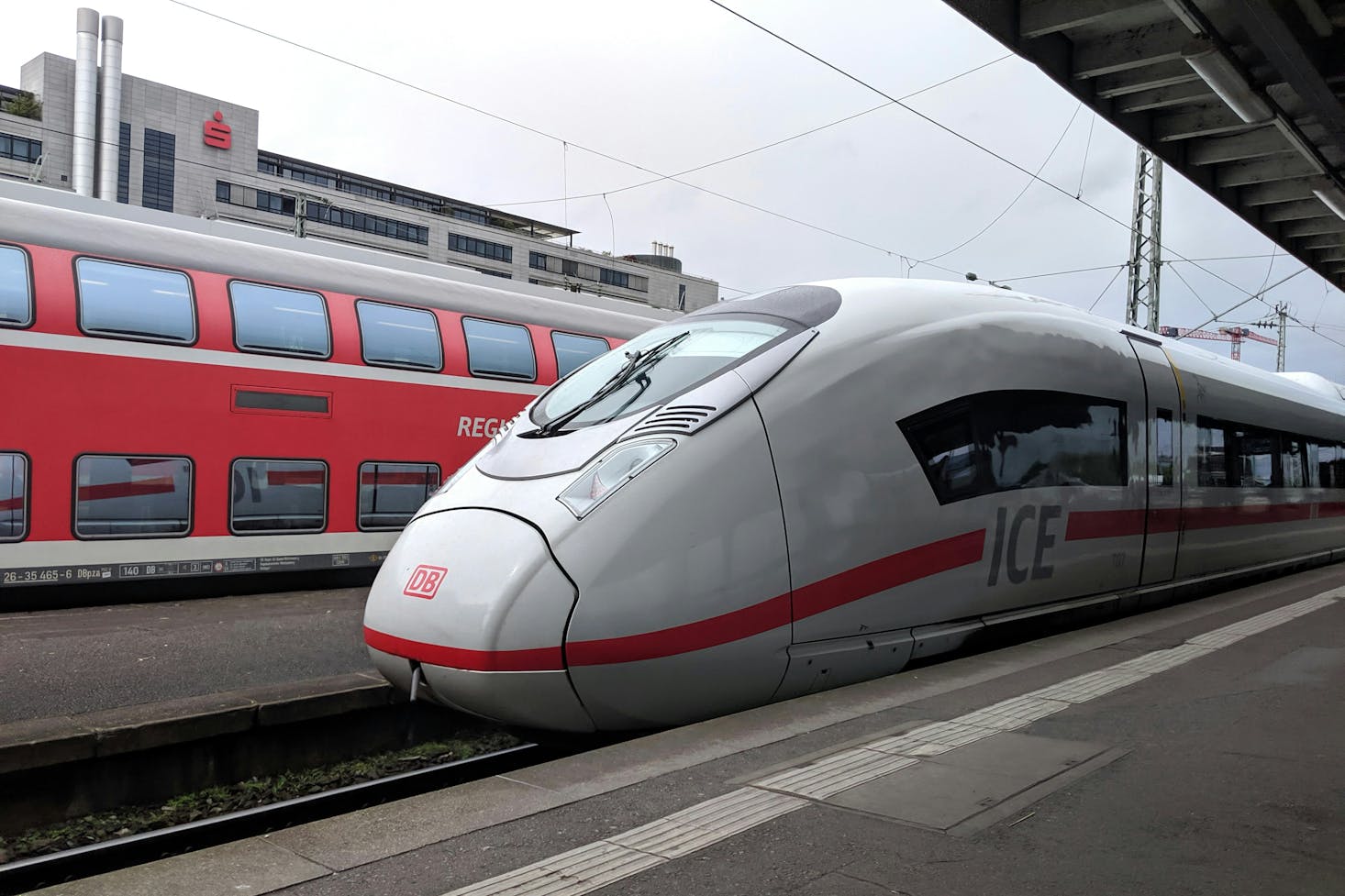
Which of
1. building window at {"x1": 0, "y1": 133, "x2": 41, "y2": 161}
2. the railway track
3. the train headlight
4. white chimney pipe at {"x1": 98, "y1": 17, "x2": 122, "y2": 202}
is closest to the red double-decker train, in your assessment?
the railway track

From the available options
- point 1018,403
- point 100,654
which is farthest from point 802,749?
point 100,654

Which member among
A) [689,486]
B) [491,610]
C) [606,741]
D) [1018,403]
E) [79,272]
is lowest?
[606,741]

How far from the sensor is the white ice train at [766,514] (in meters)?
4.73

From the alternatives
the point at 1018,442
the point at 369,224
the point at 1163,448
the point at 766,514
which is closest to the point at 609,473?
the point at 766,514

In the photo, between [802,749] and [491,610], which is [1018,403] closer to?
[802,749]

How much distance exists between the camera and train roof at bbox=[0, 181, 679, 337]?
899 centimetres

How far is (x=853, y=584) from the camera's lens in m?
5.66

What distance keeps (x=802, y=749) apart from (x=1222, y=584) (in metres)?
8.81

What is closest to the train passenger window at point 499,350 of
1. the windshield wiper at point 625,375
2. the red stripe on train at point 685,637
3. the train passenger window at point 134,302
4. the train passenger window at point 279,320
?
the train passenger window at point 279,320

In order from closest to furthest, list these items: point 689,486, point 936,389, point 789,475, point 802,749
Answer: point 802,749
point 689,486
point 789,475
point 936,389

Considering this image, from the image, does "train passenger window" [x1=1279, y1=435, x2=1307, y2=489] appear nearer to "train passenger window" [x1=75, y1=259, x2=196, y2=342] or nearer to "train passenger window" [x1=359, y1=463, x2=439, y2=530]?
"train passenger window" [x1=359, y1=463, x2=439, y2=530]

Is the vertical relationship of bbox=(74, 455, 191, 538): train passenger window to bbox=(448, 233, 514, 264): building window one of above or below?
below

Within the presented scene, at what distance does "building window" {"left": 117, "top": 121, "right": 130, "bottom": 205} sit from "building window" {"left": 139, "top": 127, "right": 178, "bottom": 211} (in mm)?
822

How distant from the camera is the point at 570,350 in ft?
42.0
